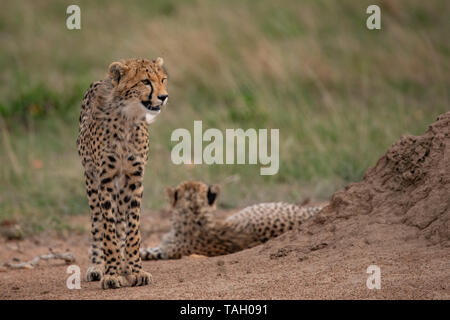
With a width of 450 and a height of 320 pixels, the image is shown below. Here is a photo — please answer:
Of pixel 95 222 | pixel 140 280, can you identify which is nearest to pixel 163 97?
pixel 140 280

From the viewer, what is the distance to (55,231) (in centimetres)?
659

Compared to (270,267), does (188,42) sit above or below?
above

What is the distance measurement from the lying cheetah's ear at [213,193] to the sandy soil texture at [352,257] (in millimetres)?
877

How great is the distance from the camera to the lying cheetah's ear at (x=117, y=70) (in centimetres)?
436

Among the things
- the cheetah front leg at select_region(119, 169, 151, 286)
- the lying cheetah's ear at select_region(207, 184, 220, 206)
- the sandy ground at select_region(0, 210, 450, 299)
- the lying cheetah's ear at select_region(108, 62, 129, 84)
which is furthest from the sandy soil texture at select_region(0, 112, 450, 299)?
the lying cheetah's ear at select_region(108, 62, 129, 84)

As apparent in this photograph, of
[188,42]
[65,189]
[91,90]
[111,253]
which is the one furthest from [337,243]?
[188,42]

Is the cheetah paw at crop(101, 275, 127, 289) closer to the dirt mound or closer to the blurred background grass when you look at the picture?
the dirt mound

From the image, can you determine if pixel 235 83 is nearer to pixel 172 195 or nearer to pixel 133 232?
pixel 172 195

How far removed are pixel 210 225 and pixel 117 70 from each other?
6.21 ft

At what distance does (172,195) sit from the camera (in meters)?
6.10

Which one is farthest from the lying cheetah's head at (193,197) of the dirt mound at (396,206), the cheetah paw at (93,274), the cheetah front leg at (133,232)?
the cheetah front leg at (133,232)
